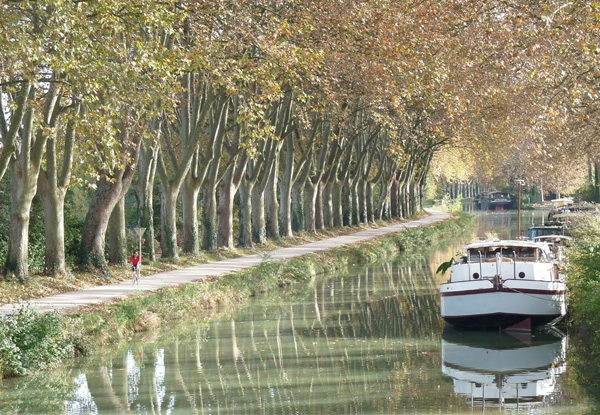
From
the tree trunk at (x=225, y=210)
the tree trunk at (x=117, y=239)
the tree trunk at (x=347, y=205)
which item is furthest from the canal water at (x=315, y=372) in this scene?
the tree trunk at (x=347, y=205)

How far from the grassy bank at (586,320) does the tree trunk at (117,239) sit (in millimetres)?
13872

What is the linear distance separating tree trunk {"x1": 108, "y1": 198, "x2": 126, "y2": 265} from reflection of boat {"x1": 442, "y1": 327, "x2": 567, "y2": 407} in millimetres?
11722

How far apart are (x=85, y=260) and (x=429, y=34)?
1190 centimetres

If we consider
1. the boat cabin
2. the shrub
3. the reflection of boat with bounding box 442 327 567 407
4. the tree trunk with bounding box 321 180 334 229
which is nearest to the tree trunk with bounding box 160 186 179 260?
the boat cabin

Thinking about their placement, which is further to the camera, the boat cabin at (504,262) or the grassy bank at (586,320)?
the boat cabin at (504,262)

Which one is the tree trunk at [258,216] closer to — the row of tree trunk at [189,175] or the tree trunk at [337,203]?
the row of tree trunk at [189,175]

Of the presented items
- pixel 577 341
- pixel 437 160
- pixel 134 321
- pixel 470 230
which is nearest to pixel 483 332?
pixel 577 341

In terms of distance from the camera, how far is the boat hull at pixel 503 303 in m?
25.0

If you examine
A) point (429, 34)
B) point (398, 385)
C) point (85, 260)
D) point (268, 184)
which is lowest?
point (398, 385)

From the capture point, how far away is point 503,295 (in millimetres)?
24984

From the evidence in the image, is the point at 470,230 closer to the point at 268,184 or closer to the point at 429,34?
the point at 268,184

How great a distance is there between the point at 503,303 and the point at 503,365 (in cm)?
436

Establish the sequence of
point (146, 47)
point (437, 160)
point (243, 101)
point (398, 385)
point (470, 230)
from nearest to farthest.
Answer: point (398, 385) < point (146, 47) < point (243, 101) < point (470, 230) < point (437, 160)

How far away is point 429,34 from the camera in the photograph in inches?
1118
